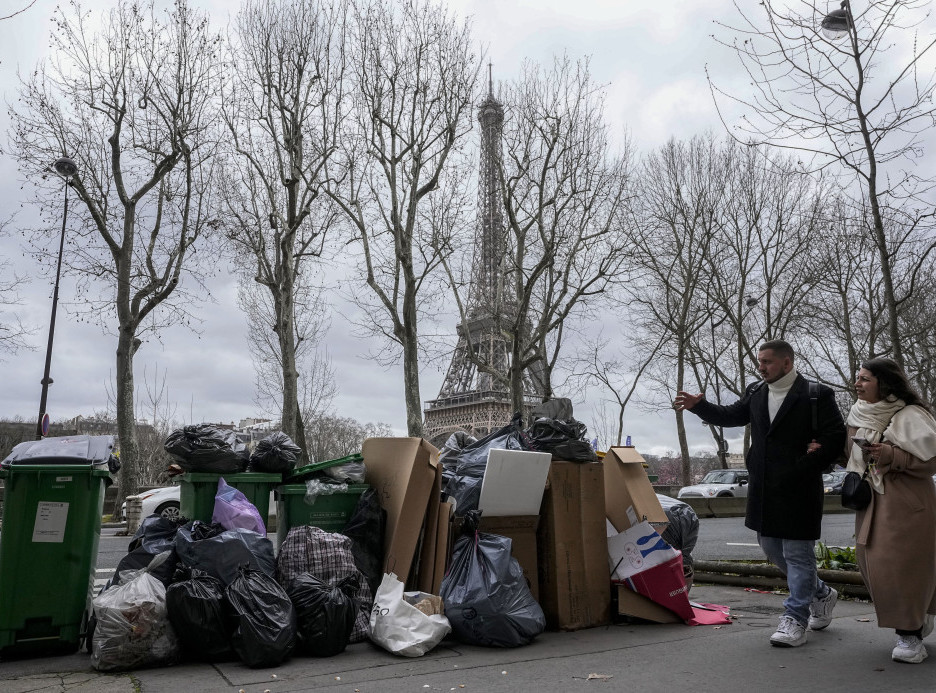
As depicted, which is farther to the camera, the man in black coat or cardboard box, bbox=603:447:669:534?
cardboard box, bbox=603:447:669:534

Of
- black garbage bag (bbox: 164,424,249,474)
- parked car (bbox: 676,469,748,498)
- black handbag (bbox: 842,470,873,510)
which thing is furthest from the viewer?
parked car (bbox: 676,469,748,498)

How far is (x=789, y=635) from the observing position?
14.2ft

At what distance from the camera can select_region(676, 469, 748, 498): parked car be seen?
2484 centimetres

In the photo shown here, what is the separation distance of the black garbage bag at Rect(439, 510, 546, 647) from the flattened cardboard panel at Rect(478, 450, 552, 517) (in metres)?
0.27

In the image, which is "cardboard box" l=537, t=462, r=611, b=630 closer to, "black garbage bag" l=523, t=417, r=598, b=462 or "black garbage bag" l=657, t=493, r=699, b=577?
"black garbage bag" l=523, t=417, r=598, b=462

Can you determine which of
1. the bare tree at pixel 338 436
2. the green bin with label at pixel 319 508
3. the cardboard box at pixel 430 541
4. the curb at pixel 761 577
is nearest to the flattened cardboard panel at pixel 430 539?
the cardboard box at pixel 430 541

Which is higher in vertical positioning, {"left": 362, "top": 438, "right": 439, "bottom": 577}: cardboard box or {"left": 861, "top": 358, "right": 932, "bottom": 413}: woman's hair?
{"left": 861, "top": 358, "right": 932, "bottom": 413}: woman's hair

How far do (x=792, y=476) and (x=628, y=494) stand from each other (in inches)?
49.5

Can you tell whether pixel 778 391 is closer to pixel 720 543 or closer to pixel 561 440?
pixel 561 440

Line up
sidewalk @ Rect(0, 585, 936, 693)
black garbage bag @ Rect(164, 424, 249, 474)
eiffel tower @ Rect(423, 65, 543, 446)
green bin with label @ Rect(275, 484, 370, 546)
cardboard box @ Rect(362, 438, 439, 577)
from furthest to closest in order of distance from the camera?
1. eiffel tower @ Rect(423, 65, 543, 446)
2. green bin with label @ Rect(275, 484, 370, 546)
3. black garbage bag @ Rect(164, 424, 249, 474)
4. cardboard box @ Rect(362, 438, 439, 577)
5. sidewalk @ Rect(0, 585, 936, 693)

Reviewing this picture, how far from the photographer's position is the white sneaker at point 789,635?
432cm

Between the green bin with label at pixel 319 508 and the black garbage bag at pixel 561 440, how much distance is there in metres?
1.32

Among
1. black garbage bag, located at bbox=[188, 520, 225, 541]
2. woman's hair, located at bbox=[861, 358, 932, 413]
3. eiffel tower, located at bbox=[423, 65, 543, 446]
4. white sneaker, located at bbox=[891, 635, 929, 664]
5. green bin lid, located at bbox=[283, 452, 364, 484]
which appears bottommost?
white sneaker, located at bbox=[891, 635, 929, 664]

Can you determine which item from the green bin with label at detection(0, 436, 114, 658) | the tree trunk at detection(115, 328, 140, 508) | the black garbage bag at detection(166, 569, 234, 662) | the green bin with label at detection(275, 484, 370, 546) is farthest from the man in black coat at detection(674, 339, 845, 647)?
the tree trunk at detection(115, 328, 140, 508)
